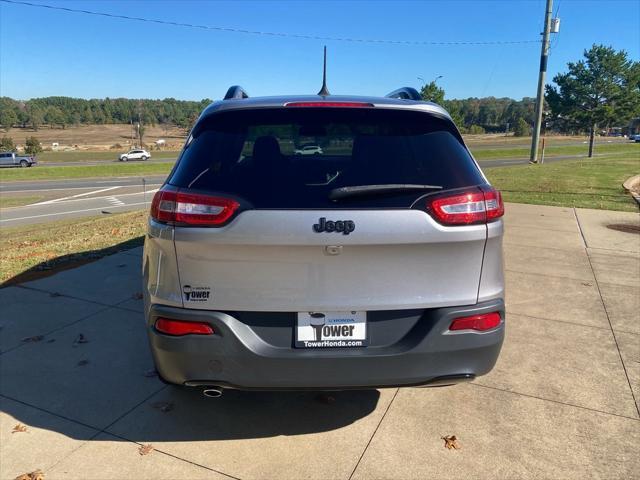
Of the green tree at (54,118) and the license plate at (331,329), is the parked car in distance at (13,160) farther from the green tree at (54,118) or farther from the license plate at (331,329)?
the green tree at (54,118)

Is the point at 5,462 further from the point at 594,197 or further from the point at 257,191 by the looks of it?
the point at 594,197

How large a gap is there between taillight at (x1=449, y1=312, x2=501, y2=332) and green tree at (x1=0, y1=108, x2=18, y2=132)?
164470 millimetres

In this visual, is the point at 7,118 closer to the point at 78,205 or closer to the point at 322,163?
the point at 78,205

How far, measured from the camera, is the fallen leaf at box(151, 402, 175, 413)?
300cm

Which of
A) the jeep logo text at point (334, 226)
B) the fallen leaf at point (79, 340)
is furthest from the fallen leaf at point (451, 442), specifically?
the fallen leaf at point (79, 340)

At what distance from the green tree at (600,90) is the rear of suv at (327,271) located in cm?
4269

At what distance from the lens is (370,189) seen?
2.19 meters

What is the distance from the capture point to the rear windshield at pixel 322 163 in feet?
7.25

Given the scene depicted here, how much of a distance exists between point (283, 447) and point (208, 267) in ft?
3.79

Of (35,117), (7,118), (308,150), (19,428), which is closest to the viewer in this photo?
(19,428)

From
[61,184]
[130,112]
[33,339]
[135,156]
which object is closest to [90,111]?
[130,112]

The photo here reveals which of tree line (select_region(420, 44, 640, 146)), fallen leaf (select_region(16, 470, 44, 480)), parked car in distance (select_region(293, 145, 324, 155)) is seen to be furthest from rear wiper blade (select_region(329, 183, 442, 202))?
tree line (select_region(420, 44, 640, 146))

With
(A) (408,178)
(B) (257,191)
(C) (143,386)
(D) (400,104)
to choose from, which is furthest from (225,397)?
(D) (400,104)

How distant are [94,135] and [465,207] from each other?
14201 cm
